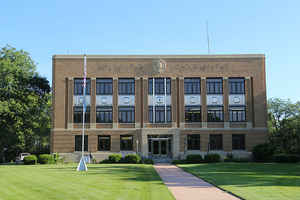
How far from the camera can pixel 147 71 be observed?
160ft

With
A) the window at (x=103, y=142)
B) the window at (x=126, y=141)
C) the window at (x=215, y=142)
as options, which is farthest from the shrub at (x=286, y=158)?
the window at (x=103, y=142)

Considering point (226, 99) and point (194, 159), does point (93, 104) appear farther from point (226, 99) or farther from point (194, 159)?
point (226, 99)

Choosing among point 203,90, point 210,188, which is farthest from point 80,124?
point 210,188

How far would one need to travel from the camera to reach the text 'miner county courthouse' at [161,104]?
157ft

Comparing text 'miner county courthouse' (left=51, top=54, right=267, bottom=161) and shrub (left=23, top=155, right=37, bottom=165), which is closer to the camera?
shrub (left=23, top=155, right=37, bottom=165)

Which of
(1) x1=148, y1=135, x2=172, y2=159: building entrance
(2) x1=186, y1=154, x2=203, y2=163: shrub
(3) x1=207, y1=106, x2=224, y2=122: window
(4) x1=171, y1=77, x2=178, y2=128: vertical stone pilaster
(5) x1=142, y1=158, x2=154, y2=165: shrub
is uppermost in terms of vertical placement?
(4) x1=171, y1=77, x2=178, y2=128: vertical stone pilaster

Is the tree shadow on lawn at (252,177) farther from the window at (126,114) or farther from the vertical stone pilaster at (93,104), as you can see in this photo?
the vertical stone pilaster at (93,104)

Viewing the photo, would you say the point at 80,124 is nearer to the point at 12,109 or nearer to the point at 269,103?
the point at 12,109

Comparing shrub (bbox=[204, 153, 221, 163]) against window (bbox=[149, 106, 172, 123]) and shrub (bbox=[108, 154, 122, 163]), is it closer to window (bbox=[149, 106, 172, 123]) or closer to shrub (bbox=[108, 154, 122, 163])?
window (bbox=[149, 106, 172, 123])

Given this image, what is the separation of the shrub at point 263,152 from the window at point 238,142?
2231 millimetres

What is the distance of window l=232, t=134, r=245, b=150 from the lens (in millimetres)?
47969

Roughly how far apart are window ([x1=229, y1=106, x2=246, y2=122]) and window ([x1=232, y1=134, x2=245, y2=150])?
6.95ft

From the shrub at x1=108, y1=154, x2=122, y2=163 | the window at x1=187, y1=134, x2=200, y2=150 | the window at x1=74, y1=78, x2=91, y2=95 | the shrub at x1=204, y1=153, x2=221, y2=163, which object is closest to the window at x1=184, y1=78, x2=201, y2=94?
the window at x1=187, y1=134, x2=200, y2=150

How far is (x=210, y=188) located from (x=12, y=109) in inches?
1503
